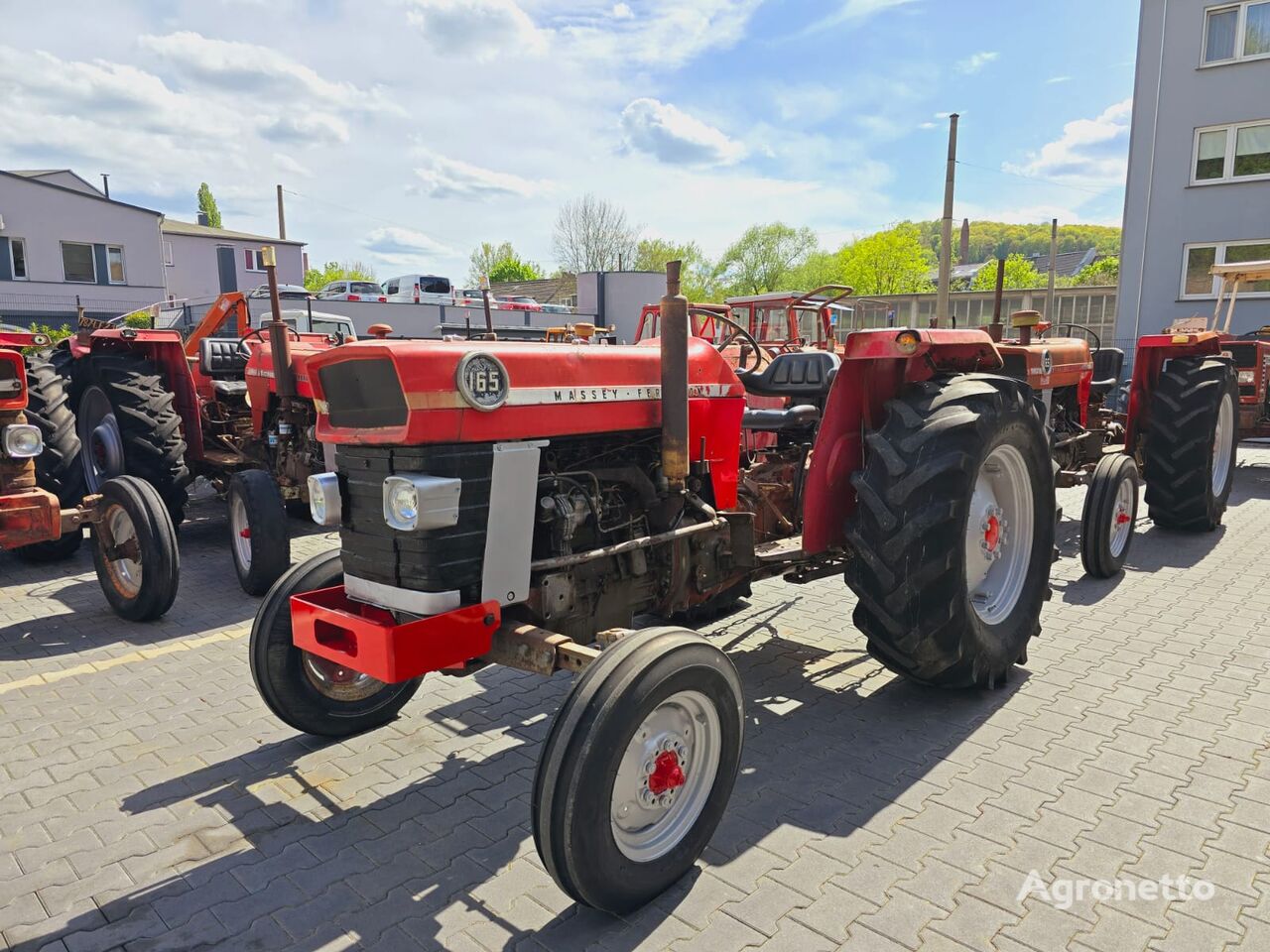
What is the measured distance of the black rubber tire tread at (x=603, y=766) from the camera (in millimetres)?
2033

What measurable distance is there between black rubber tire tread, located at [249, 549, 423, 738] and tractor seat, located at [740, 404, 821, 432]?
2.03m

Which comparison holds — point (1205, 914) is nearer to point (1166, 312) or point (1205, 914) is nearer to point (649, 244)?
point (1166, 312)

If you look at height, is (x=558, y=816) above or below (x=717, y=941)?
above

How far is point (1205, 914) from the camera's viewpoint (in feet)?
7.25

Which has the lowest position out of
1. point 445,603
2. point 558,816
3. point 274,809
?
point 274,809

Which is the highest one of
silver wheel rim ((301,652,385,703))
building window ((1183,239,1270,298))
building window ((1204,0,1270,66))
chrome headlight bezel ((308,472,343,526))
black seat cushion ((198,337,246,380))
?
building window ((1204,0,1270,66))

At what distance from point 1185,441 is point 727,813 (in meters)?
5.32

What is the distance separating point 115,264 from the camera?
25.7 metres

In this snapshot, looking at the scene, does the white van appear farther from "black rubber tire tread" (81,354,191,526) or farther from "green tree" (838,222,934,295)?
"green tree" (838,222,934,295)

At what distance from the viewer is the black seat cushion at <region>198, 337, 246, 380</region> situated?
294 inches

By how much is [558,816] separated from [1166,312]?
18736 millimetres

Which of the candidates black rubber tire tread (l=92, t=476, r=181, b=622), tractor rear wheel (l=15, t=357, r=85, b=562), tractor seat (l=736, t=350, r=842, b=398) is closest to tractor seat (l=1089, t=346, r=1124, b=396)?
tractor seat (l=736, t=350, r=842, b=398)

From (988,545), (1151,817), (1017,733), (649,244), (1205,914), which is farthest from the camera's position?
(649,244)

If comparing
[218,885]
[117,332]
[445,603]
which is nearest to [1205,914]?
[445,603]
